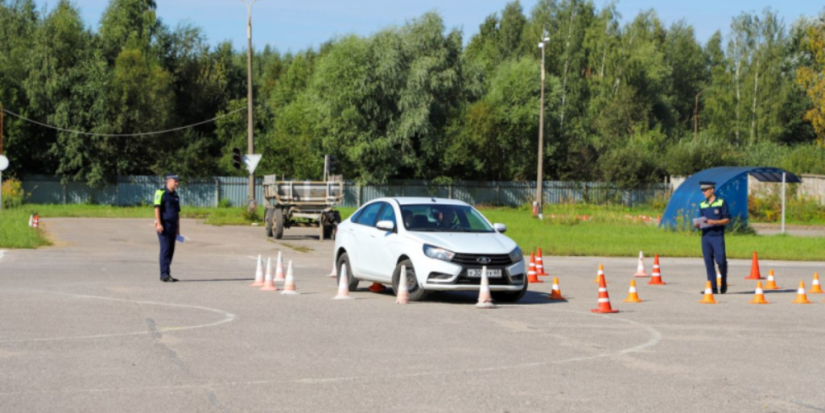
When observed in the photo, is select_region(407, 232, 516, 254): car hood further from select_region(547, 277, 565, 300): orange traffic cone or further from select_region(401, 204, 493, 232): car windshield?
select_region(547, 277, 565, 300): orange traffic cone

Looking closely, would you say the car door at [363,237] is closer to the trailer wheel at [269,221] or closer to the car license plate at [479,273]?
the car license plate at [479,273]

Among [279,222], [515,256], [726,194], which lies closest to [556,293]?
[515,256]

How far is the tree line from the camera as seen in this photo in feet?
206

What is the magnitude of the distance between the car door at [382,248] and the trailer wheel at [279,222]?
1679cm

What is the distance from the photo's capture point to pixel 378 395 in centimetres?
811

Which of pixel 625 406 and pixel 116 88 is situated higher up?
pixel 116 88

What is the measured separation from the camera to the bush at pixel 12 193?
50250mm

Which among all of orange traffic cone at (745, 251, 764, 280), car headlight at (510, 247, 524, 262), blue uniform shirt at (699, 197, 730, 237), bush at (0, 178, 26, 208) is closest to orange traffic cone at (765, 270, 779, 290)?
blue uniform shirt at (699, 197, 730, 237)

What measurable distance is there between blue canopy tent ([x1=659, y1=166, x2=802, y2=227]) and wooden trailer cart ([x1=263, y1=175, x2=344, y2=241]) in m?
12.3

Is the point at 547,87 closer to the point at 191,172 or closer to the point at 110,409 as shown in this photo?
the point at 191,172

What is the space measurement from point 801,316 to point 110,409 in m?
9.83

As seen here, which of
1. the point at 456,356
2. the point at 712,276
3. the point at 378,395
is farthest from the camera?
the point at 712,276

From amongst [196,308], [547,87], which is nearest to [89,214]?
[547,87]

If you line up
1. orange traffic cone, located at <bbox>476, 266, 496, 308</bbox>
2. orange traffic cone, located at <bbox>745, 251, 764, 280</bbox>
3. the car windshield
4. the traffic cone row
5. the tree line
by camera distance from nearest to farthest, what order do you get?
orange traffic cone, located at <bbox>476, 266, 496, 308</bbox> → the car windshield → the traffic cone row → orange traffic cone, located at <bbox>745, 251, 764, 280</bbox> → the tree line
